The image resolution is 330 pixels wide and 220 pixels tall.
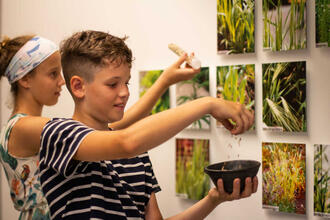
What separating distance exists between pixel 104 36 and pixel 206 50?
582mm

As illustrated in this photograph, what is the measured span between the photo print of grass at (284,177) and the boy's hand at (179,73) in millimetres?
385

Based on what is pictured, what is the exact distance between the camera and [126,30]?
190cm

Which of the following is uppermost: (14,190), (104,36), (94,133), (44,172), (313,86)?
(104,36)

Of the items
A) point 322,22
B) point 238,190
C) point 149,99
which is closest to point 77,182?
point 238,190

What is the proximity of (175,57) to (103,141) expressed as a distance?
2.82 ft

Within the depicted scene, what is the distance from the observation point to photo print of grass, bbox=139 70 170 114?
1.76 m

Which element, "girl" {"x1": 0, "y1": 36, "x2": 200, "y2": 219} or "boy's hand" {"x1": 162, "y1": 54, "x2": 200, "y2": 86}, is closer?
"boy's hand" {"x1": 162, "y1": 54, "x2": 200, "y2": 86}

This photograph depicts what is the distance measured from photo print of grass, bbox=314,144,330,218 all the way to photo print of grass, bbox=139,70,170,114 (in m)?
0.65

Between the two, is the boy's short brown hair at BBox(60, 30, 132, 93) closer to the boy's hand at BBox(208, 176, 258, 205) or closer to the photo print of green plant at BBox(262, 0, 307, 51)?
the boy's hand at BBox(208, 176, 258, 205)

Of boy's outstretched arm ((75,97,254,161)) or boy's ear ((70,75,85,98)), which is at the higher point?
boy's ear ((70,75,85,98))

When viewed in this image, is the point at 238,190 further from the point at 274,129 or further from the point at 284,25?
the point at 284,25

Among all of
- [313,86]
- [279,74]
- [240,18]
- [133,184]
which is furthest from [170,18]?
[133,184]

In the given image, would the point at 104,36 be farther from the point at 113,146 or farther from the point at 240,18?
the point at 240,18

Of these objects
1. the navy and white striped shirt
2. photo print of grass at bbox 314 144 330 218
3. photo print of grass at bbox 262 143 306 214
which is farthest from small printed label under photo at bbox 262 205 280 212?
the navy and white striped shirt
